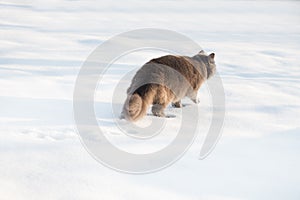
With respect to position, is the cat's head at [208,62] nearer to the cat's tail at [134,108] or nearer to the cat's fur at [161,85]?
the cat's fur at [161,85]

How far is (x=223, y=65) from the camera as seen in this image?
20.0 feet

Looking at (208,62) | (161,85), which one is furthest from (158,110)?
(208,62)

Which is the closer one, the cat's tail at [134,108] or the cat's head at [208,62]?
the cat's tail at [134,108]

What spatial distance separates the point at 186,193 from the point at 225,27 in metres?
7.85

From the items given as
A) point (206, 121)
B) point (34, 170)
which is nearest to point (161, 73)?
point (206, 121)

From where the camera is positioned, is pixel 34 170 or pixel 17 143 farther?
pixel 17 143

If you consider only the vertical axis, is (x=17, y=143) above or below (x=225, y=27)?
below

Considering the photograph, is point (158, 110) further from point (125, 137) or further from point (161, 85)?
point (125, 137)

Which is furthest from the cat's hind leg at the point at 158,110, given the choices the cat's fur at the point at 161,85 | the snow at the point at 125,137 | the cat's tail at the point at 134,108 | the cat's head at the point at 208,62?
the cat's head at the point at 208,62

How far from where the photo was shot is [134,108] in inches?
130

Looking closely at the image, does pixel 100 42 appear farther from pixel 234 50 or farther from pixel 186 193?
pixel 186 193

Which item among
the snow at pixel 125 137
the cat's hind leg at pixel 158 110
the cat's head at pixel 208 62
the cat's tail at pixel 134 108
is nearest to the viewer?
the snow at pixel 125 137

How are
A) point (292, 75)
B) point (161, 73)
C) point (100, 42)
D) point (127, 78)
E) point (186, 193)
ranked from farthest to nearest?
1. point (100, 42)
2. point (292, 75)
3. point (127, 78)
4. point (161, 73)
5. point (186, 193)

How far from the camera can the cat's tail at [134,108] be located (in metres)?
3.30
